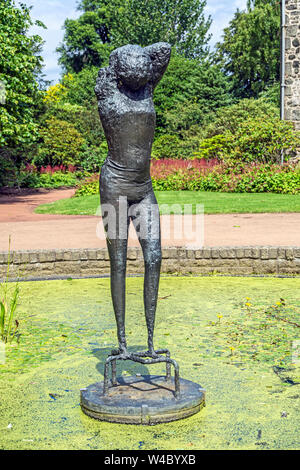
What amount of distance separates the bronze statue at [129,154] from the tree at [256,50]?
3549 centimetres

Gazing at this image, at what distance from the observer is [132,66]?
336 cm

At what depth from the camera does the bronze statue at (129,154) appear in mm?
3430

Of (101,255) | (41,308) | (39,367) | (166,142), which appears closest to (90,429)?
(39,367)

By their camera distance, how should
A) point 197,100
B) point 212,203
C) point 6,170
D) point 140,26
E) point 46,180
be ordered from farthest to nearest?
point 140,26, point 197,100, point 46,180, point 6,170, point 212,203

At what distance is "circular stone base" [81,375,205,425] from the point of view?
3250mm

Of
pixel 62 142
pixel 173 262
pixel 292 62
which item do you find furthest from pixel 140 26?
pixel 173 262

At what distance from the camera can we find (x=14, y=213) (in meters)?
15.8

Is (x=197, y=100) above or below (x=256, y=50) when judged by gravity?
below

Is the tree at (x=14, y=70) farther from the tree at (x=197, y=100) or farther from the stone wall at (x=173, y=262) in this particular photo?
the tree at (x=197, y=100)

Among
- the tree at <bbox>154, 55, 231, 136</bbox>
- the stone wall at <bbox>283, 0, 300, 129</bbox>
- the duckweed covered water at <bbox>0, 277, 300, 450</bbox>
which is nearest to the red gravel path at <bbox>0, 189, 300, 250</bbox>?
the duckweed covered water at <bbox>0, 277, 300, 450</bbox>

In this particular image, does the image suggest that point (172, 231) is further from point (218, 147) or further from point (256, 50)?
point (256, 50)

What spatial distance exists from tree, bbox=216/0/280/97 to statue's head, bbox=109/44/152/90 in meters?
35.5

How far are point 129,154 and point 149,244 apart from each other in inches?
20.8
